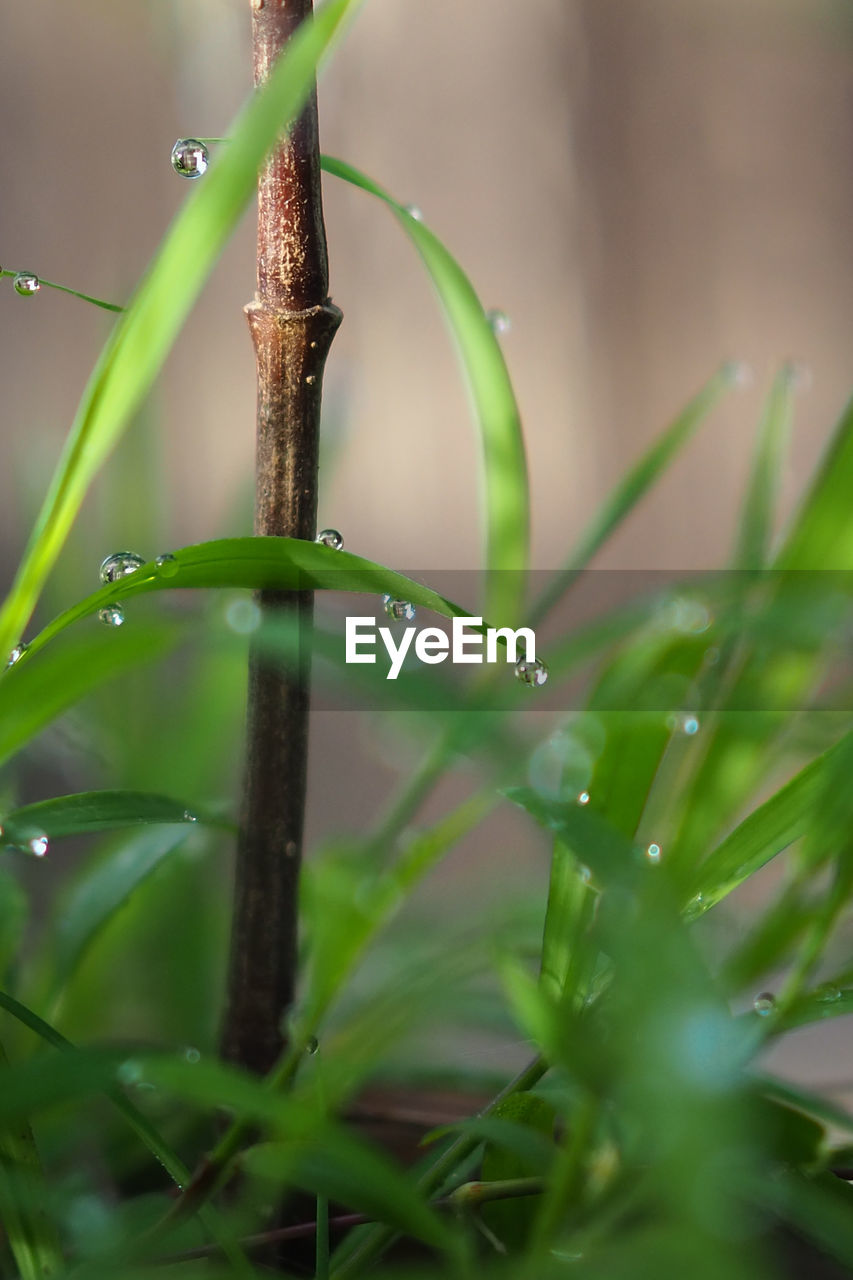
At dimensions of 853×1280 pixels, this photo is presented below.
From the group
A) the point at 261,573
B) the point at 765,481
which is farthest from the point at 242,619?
the point at 765,481

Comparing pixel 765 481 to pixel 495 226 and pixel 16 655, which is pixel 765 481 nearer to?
pixel 16 655

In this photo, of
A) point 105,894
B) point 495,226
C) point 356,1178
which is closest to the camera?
point 356,1178

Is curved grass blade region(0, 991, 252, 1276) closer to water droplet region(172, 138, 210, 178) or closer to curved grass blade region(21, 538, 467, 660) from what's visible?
curved grass blade region(21, 538, 467, 660)

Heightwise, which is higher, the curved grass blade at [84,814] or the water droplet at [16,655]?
the water droplet at [16,655]

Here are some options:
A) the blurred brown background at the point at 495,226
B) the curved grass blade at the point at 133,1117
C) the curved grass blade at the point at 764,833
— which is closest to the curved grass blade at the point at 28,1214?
the curved grass blade at the point at 133,1117

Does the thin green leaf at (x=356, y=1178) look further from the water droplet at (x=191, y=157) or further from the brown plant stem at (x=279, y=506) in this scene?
the water droplet at (x=191, y=157)

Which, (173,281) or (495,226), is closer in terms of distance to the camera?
(173,281)

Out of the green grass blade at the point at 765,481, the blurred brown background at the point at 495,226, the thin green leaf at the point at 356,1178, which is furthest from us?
the blurred brown background at the point at 495,226
